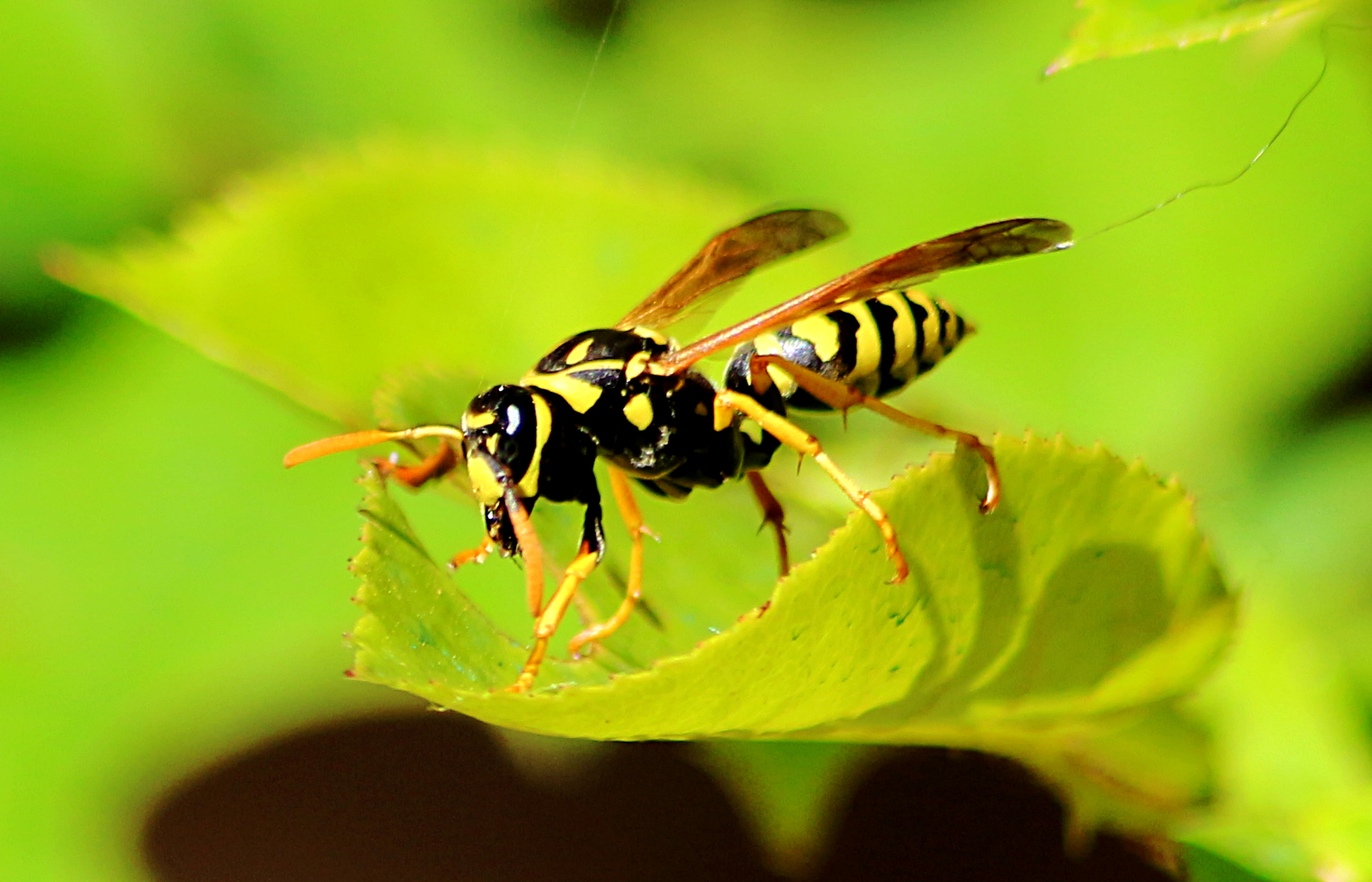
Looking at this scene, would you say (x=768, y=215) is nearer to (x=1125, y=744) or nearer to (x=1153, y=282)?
(x=1125, y=744)

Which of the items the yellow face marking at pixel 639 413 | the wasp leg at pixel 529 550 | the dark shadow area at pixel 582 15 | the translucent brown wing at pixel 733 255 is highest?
the dark shadow area at pixel 582 15

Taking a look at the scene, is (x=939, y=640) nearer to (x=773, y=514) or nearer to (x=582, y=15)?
(x=773, y=514)

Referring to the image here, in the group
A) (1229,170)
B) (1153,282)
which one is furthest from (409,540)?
(1229,170)

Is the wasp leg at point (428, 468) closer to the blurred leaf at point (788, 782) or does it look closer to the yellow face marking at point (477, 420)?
the yellow face marking at point (477, 420)

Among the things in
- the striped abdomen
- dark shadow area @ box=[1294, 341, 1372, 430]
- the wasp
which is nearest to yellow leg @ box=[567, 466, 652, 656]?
the wasp

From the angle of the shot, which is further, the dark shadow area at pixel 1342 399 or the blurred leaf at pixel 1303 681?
the dark shadow area at pixel 1342 399

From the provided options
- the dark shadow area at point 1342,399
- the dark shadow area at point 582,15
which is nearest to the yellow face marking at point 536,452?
the dark shadow area at point 1342,399

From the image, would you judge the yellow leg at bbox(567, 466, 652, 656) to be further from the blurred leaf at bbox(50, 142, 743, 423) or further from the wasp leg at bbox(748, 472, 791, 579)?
the blurred leaf at bbox(50, 142, 743, 423)
